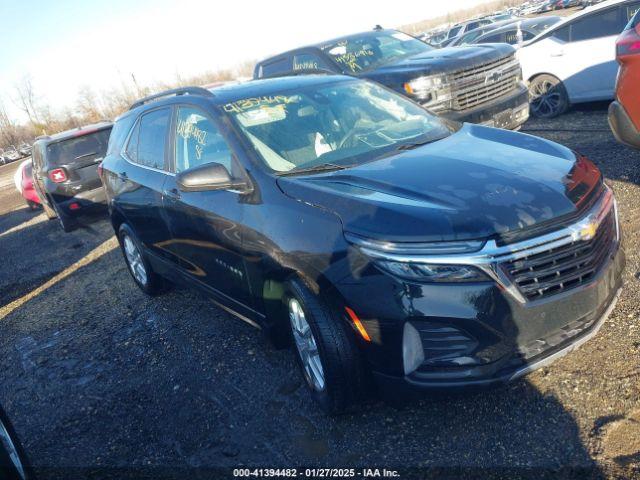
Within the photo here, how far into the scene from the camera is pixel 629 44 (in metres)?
4.40

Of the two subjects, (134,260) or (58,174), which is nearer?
(134,260)

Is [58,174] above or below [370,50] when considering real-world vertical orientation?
below

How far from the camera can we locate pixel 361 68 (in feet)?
26.1

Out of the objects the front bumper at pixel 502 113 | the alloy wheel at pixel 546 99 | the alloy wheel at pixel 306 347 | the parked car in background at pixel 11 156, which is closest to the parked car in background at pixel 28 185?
the front bumper at pixel 502 113

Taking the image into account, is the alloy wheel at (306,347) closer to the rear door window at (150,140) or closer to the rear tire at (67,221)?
the rear door window at (150,140)

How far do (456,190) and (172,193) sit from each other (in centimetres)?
217

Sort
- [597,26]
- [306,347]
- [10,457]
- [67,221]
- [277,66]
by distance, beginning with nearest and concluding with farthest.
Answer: [10,457] → [306,347] → [597,26] → [67,221] → [277,66]

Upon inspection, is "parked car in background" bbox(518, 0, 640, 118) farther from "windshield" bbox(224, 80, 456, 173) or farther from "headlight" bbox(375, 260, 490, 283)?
"headlight" bbox(375, 260, 490, 283)

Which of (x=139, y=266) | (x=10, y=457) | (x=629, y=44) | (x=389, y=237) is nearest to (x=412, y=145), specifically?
(x=389, y=237)

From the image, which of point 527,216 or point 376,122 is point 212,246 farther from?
point 527,216

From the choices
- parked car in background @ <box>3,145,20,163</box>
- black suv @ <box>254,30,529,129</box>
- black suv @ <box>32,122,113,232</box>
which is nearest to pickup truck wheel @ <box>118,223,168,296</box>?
black suv @ <box>254,30,529,129</box>

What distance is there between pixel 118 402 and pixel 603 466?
2905 mm

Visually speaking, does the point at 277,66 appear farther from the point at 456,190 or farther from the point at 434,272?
the point at 434,272

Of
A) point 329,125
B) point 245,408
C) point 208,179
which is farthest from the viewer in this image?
point 329,125
